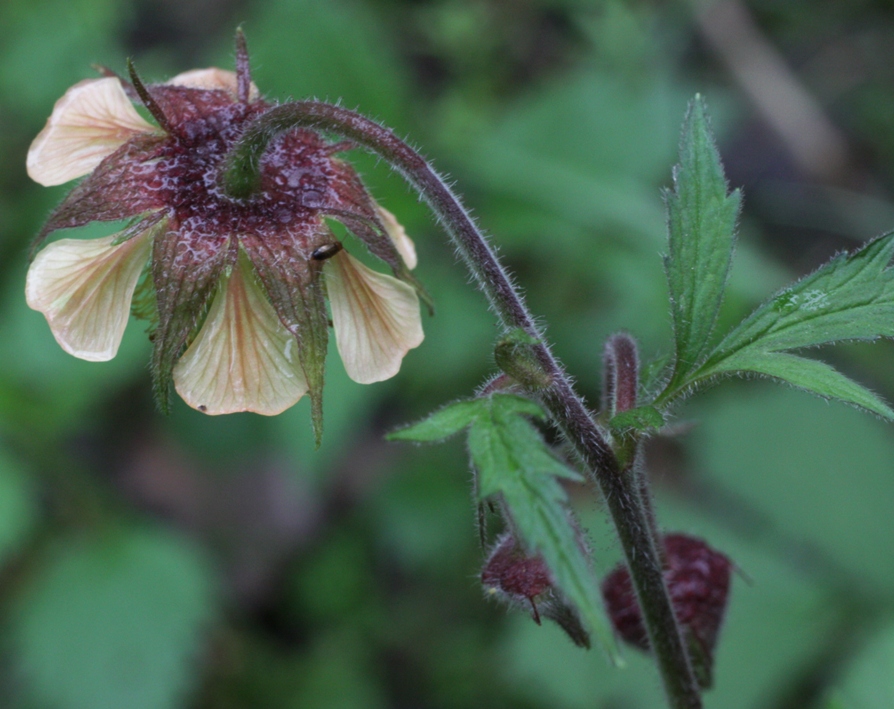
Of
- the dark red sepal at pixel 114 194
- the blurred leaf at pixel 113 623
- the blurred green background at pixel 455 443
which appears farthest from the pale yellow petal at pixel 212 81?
the blurred leaf at pixel 113 623

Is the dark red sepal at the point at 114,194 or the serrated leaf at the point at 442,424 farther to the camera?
the dark red sepal at the point at 114,194

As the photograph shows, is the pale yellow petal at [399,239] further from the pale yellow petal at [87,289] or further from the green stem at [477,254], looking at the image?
the pale yellow petal at [87,289]

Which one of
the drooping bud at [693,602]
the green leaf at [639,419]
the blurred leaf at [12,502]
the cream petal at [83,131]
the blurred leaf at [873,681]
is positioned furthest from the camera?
the blurred leaf at [12,502]

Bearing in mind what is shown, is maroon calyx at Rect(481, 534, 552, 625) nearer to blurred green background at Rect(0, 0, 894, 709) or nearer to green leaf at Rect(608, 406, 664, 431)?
green leaf at Rect(608, 406, 664, 431)

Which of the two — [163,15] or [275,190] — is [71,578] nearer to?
[275,190]

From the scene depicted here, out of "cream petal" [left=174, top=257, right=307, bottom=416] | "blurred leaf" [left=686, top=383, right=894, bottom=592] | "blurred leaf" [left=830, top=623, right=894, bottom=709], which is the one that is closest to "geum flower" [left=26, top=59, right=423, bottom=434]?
"cream petal" [left=174, top=257, right=307, bottom=416]

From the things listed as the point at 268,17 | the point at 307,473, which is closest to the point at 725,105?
the point at 268,17

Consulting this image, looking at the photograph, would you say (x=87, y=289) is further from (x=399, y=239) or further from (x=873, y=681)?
(x=873, y=681)
